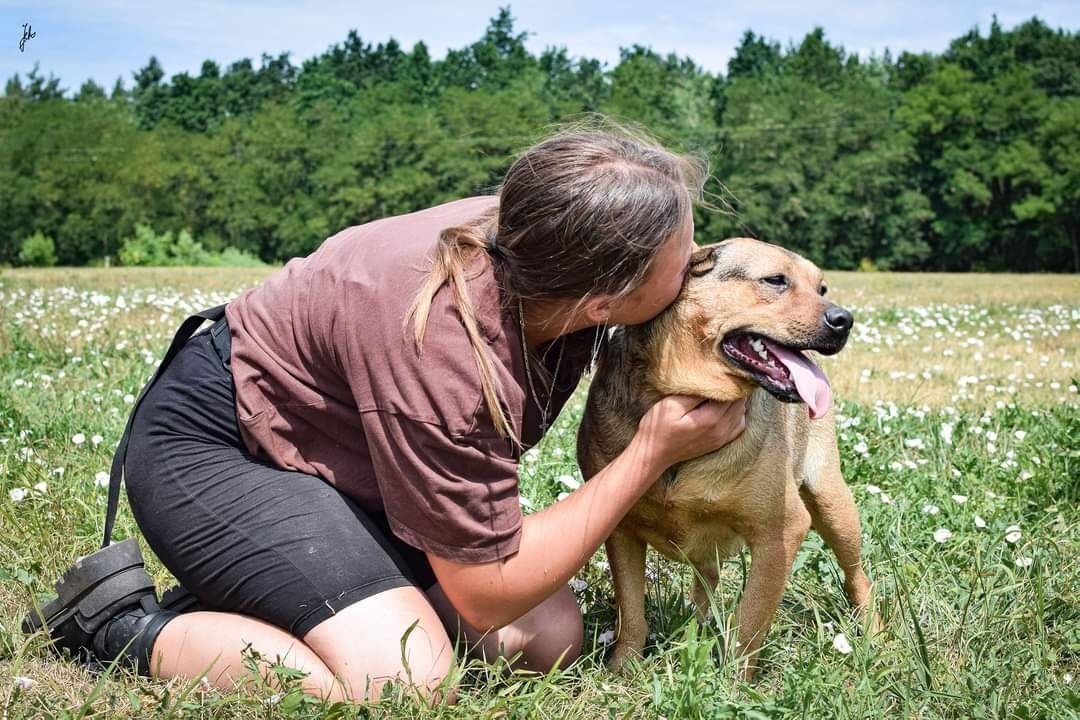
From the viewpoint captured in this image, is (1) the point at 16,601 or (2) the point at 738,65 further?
(2) the point at 738,65

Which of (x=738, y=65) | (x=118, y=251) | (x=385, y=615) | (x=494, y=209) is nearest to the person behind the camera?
(x=385, y=615)

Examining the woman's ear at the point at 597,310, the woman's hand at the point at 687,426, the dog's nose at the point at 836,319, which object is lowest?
the woman's hand at the point at 687,426

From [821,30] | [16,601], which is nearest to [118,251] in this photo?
[821,30]

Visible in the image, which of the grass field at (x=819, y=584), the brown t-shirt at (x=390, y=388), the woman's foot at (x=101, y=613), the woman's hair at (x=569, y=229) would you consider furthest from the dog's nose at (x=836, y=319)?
the woman's foot at (x=101, y=613)

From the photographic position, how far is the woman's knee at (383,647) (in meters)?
Result: 3.07

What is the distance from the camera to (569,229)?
286cm

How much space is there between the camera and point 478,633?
3.62 meters

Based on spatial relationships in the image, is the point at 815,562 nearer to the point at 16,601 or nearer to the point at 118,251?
the point at 16,601

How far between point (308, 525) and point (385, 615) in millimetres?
388

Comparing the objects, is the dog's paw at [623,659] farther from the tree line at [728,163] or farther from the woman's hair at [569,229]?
the tree line at [728,163]

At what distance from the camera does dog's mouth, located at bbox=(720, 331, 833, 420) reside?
127 inches

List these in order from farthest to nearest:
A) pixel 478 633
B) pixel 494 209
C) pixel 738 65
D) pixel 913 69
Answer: pixel 738 65 < pixel 913 69 < pixel 478 633 < pixel 494 209

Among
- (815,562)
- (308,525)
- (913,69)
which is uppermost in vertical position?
(913,69)

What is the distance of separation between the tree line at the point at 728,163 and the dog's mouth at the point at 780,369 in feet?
146
